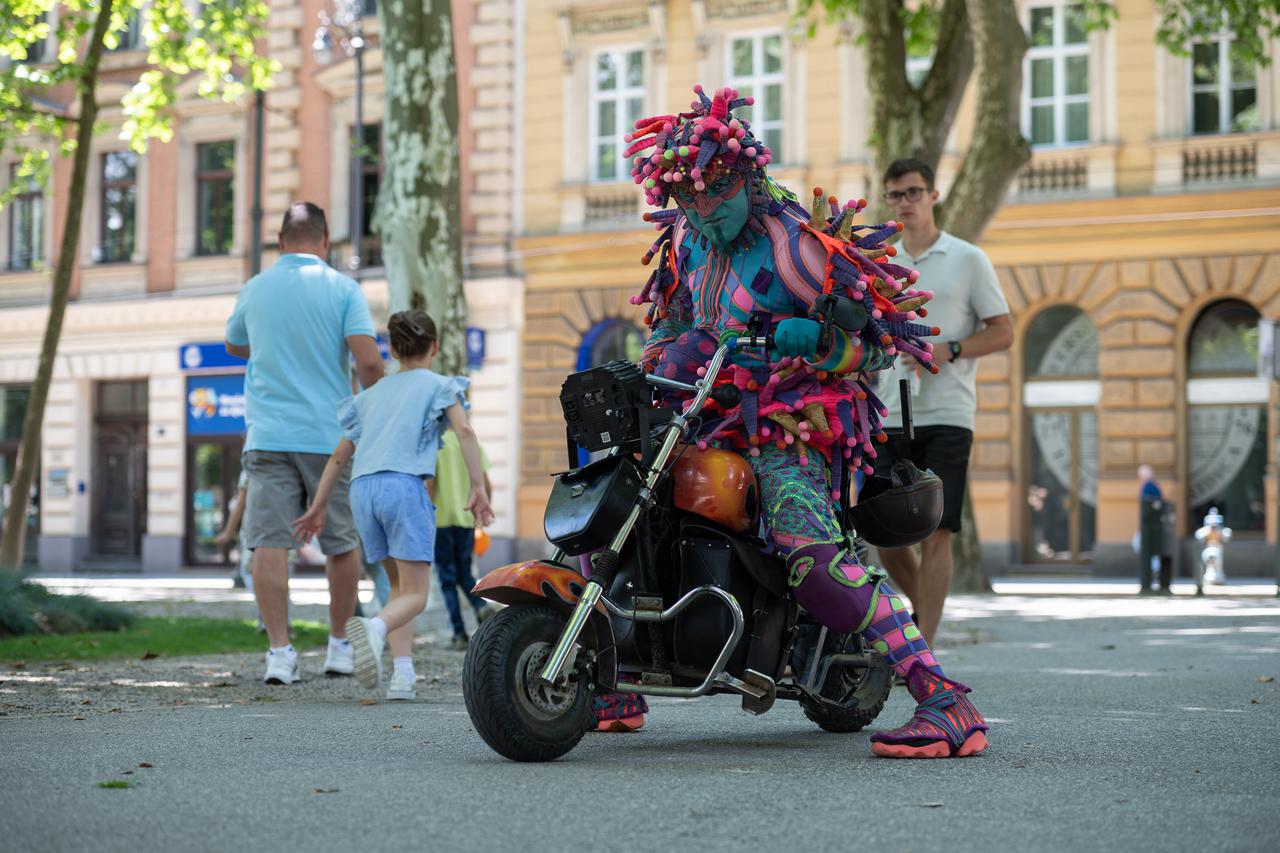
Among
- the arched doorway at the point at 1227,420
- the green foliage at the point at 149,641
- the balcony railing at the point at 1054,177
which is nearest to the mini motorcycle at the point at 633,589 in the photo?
the green foliage at the point at 149,641

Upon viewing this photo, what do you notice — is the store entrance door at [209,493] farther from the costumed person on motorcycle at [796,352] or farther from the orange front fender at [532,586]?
the orange front fender at [532,586]

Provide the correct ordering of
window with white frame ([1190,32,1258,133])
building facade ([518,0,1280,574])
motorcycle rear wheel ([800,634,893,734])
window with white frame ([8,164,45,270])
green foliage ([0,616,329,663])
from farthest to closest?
window with white frame ([8,164,45,270]) < window with white frame ([1190,32,1258,133]) < building facade ([518,0,1280,574]) < green foliage ([0,616,329,663]) < motorcycle rear wheel ([800,634,893,734])

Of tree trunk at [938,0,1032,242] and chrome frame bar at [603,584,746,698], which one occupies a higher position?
tree trunk at [938,0,1032,242]

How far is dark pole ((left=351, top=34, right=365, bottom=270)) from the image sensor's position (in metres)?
29.1

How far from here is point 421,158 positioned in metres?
13.6

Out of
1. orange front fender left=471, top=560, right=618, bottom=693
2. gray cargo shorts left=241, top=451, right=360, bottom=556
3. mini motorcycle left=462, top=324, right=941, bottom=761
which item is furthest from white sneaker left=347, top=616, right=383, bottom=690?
orange front fender left=471, top=560, right=618, bottom=693

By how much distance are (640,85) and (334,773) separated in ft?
81.9

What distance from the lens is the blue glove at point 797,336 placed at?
17.1ft

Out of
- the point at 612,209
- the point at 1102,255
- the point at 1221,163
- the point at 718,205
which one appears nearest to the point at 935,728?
the point at 718,205

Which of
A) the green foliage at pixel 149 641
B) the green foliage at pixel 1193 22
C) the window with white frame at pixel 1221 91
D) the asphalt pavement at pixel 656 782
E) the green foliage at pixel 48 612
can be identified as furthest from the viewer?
the window with white frame at pixel 1221 91

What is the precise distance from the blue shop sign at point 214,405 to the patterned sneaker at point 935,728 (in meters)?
26.7

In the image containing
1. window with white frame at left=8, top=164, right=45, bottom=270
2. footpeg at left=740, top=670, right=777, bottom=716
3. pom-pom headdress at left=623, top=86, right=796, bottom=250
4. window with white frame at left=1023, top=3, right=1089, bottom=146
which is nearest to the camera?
footpeg at left=740, top=670, right=777, bottom=716

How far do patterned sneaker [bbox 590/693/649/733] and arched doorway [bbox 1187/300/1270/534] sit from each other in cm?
2072

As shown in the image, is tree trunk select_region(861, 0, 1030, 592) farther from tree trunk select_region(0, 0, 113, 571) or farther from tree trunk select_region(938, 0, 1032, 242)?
tree trunk select_region(0, 0, 113, 571)
